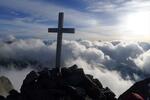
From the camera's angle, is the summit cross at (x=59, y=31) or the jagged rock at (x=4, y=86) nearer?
the summit cross at (x=59, y=31)

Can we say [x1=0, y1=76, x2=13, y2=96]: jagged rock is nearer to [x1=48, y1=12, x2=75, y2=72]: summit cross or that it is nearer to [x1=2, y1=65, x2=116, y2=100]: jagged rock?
[x1=2, y1=65, x2=116, y2=100]: jagged rock

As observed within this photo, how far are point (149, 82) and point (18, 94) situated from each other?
10574 millimetres

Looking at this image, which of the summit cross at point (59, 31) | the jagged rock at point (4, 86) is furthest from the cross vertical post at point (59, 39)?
the jagged rock at point (4, 86)

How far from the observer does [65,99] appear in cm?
2661

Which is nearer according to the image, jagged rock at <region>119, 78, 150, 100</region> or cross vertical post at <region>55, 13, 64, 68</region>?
jagged rock at <region>119, 78, 150, 100</region>

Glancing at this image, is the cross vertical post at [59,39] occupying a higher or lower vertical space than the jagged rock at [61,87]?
higher

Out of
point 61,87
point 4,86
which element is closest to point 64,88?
point 61,87

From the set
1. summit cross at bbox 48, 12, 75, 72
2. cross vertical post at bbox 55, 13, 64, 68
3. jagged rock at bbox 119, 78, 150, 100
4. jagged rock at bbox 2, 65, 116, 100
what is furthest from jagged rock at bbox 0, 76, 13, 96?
jagged rock at bbox 119, 78, 150, 100

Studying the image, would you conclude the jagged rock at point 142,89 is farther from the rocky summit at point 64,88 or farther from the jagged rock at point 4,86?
the jagged rock at point 4,86

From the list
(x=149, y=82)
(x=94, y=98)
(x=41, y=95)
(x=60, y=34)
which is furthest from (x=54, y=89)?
(x=149, y=82)

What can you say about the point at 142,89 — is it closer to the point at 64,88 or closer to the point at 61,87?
the point at 64,88

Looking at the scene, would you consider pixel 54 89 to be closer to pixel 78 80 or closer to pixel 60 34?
pixel 78 80

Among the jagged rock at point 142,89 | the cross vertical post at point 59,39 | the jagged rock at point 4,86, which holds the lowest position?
the jagged rock at point 4,86

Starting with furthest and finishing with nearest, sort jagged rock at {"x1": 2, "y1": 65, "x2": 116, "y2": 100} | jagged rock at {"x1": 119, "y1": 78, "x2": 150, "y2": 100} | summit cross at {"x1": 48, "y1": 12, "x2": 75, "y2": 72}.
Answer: summit cross at {"x1": 48, "y1": 12, "x2": 75, "y2": 72} < jagged rock at {"x1": 119, "y1": 78, "x2": 150, "y2": 100} < jagged rock at {"x1": 2, "y1": 65, "x2": 116, "y2": 100}
